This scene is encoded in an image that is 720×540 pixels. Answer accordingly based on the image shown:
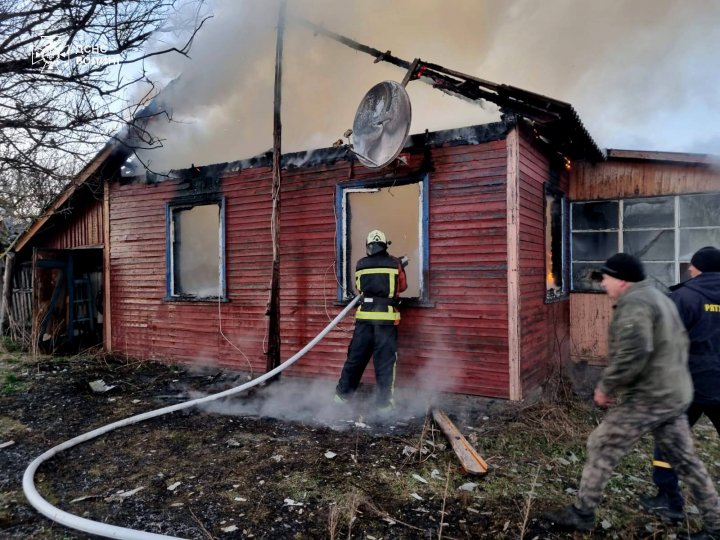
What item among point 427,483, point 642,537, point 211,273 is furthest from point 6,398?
point 642,537

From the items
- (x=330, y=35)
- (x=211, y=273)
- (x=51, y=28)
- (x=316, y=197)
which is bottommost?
(x=211, y=273)

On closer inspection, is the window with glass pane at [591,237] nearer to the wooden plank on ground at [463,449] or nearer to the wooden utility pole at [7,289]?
the wooden plank on ground at [463,449]

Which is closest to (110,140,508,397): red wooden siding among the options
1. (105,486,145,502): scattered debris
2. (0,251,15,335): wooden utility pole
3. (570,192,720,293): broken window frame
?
(570,192,720,293): broken window frame

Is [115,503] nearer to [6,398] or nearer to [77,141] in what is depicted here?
[77,141]

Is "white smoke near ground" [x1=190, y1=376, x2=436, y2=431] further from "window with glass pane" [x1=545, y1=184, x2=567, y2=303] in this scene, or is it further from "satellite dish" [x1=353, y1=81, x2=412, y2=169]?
"window with glass pane" [x1=545, y1=184, x2=567, y2=303]

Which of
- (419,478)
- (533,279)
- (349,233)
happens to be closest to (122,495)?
(419,478)

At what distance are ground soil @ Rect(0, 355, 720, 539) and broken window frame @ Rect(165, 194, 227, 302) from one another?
7.11 feet

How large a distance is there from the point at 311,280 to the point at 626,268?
16.0 ft

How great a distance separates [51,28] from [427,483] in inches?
204

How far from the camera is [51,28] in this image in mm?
4051

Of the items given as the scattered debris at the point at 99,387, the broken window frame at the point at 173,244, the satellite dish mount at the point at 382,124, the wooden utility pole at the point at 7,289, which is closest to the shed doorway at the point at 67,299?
the wooden utility pole at the point at 7,289

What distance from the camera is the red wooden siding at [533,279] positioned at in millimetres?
6133

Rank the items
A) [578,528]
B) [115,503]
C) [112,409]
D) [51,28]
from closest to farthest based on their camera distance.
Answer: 1. [578,528]
2. [115,503]
3. [51,28]
4. [112,409]

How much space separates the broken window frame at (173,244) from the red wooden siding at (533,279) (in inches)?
195
